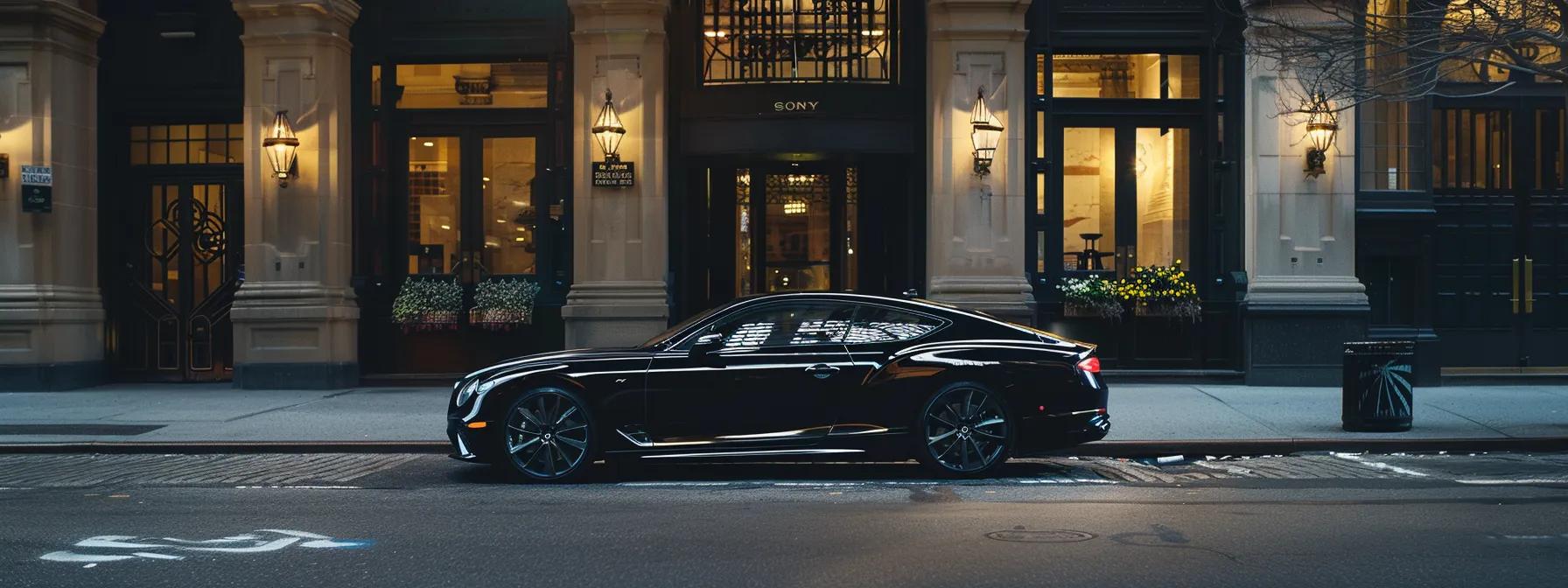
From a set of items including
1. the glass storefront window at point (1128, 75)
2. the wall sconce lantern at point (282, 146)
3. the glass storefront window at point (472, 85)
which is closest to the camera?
the wall sconce lantern at point (282, 146)

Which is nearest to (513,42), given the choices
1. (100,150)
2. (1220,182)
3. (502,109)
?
(502,109)

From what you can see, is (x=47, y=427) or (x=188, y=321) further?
(x=188, y=321)

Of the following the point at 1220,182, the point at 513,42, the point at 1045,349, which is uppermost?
the point at 513,42

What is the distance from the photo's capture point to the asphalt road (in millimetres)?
6430

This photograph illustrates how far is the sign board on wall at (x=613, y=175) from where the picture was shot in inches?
677

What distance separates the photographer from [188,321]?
1881 cm

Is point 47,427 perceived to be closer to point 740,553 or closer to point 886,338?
point 886,338

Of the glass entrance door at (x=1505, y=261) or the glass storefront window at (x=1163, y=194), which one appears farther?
the glass storefront window at (x=1163, y=194)

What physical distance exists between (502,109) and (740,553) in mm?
12120

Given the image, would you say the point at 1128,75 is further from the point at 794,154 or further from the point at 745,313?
the point at 745,313

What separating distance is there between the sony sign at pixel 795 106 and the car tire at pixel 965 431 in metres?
8.12

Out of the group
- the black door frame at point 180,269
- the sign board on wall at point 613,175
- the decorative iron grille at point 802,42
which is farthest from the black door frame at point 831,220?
the black door frame at point 180,269

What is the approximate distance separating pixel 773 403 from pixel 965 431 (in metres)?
1.39

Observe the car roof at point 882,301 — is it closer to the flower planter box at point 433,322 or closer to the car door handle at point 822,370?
the car door handle at point 822,370
